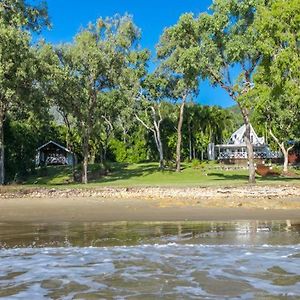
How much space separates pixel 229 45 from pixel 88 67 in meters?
9.39

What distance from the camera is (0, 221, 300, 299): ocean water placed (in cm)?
669

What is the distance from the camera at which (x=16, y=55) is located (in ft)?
95.0

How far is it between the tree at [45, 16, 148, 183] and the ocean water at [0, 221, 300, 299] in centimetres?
2125

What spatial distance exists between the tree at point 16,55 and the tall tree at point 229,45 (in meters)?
10.4

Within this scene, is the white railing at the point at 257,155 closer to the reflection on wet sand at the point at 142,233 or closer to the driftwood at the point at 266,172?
the driftwood at the point at 266,172

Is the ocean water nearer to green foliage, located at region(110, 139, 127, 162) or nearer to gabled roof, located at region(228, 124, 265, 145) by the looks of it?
green foliage, located at region(110, 139, 127, 162)

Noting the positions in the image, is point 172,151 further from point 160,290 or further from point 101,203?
point 160,290

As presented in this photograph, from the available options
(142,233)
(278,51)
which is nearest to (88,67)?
(278,51)

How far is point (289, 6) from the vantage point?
27578mm

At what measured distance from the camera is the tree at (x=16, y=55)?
28.6 m

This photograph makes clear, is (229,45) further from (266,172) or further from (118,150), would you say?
(118,150)

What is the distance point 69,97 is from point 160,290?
29.8 metres

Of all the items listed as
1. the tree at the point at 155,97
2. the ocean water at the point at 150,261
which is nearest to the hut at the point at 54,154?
the tree at the point at 155,97

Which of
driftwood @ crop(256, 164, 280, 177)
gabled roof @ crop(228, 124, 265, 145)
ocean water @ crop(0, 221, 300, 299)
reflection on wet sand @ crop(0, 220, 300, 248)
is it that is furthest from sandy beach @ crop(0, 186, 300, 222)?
gabled roof @ crop(228, 124, 265, 145)
